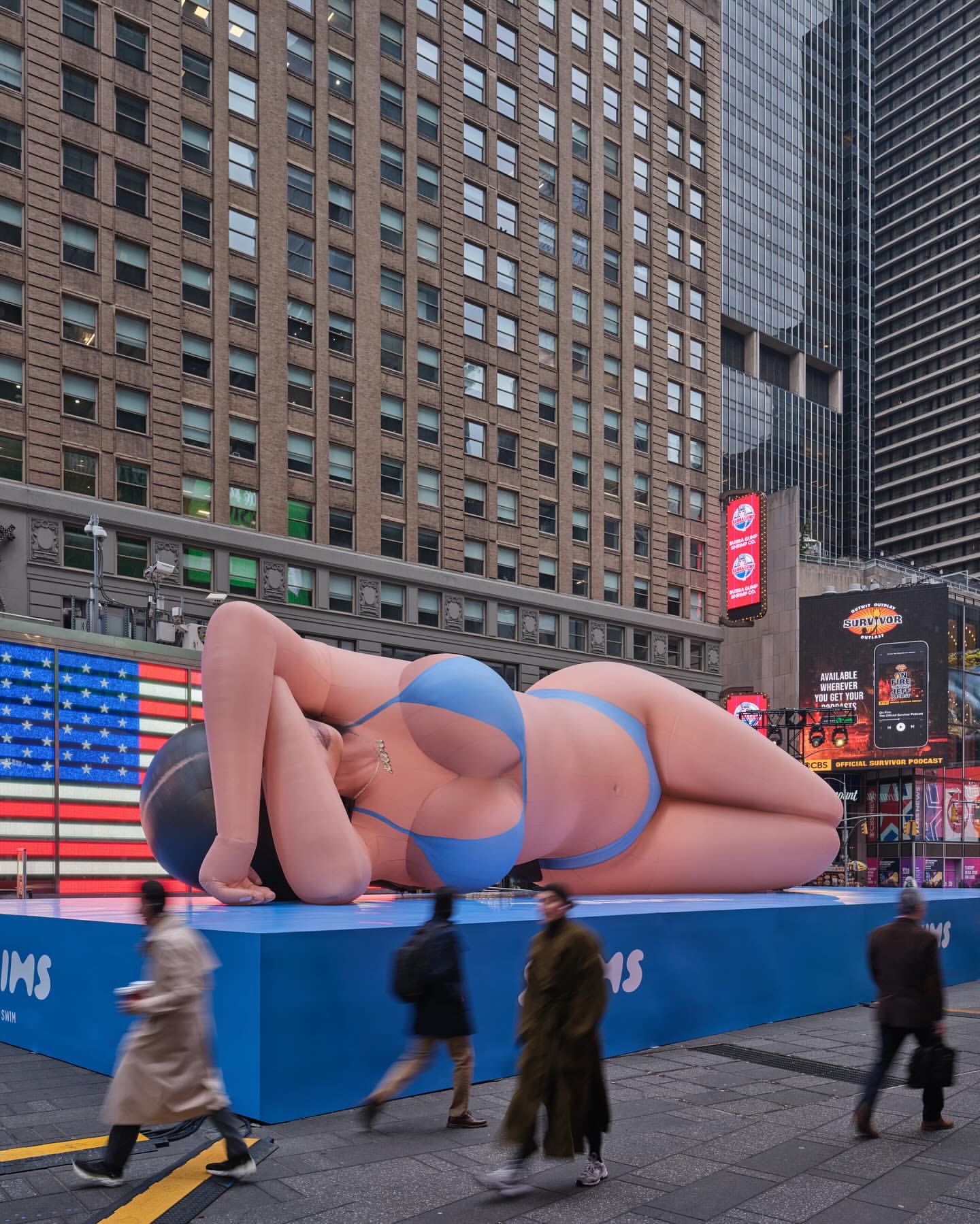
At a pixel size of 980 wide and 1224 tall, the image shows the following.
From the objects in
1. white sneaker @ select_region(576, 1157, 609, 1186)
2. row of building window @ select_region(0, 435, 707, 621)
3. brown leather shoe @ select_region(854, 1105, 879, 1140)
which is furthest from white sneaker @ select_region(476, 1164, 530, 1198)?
row of building window @ select_region(0, 435, 707, 621)

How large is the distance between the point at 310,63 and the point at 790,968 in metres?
38.9

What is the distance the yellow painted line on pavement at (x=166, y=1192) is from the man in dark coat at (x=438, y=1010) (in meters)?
1.14

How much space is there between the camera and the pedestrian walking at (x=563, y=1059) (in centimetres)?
687

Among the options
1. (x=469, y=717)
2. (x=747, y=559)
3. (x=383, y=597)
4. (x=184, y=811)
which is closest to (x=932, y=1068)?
(x=469, y=717)

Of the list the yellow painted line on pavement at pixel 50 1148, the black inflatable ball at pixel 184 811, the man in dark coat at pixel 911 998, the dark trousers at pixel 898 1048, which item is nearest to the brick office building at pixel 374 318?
the black inflatable ball at pixel 184 811

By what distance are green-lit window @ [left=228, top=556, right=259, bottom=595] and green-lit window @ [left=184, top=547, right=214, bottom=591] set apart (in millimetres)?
690

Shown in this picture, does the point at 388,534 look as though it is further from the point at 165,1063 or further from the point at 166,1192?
the point at 166,1192

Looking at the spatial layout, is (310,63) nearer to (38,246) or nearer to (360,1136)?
(38,246)

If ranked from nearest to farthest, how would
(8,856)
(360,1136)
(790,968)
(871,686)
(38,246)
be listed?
(360,1136) → (790,968) → (8,856) → (38,246) → (871,686)

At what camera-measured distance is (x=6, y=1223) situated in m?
6.12

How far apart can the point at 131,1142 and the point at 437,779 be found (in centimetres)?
562

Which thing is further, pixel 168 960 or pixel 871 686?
pixel 871 686

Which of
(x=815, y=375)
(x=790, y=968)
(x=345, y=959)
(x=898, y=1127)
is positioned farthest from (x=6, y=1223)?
(x=815, y=375)

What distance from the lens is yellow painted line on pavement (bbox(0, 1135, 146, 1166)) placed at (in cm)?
738
